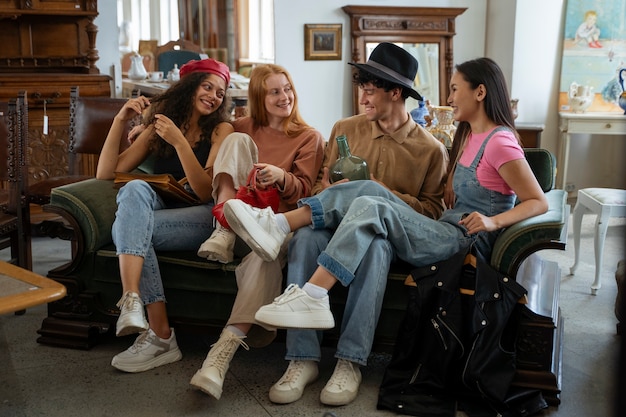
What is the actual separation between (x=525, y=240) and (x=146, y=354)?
4.59 ft

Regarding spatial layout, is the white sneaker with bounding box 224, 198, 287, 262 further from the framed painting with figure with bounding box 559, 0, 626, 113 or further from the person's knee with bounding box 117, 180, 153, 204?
the framed painting with figure with bounding box 559, 0, 626, 113

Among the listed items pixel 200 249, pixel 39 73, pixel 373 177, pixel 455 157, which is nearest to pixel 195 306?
pixel 200 249

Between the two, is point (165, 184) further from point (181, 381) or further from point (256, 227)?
point (181, 381)

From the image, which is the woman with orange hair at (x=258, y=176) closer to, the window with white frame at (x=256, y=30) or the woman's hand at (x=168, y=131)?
the woman's hand at (x=168, y=131)

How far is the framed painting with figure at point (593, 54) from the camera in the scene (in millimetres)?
5785

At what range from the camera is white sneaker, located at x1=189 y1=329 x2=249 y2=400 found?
2432 millimetres

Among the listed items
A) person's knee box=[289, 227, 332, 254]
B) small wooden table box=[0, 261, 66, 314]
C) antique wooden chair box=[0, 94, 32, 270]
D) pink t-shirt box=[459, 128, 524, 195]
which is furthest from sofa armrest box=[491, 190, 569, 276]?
antique wooden chair box=[0, 94, 32, 270]

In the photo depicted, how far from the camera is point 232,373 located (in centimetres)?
275

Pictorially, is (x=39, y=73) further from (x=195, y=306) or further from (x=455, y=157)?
(x=455, y=157)

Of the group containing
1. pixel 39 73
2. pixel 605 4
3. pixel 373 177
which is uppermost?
pixel 605 4

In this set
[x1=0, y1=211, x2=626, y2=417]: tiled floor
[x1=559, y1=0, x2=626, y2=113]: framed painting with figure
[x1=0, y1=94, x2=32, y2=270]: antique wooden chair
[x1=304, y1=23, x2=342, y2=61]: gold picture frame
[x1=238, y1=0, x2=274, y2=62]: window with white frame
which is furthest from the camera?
[x1=238, y1=0, x2=274, y2=62]: window with white frame

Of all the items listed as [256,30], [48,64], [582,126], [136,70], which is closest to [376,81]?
[582,126]

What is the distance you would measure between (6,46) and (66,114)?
33.9 inches

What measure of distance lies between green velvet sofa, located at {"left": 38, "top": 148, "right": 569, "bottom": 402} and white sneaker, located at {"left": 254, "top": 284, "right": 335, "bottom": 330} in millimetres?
273
